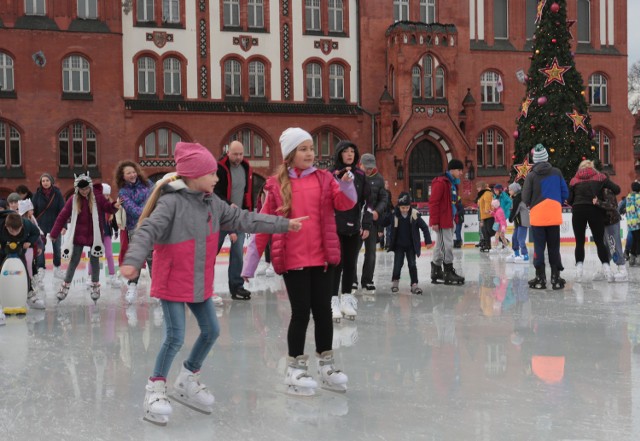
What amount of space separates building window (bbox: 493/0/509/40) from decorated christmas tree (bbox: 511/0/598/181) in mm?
14017

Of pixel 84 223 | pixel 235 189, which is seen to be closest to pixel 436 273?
pixel 235 189

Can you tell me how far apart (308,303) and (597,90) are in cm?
3923

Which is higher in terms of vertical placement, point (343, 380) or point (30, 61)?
point (30, 61)

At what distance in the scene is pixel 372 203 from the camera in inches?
389

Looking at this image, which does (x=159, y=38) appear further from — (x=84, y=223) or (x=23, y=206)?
(x=84, y=223)

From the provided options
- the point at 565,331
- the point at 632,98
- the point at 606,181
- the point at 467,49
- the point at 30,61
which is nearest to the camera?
the point at 565,331

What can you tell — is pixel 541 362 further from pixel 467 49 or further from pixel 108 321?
pixel 467 49

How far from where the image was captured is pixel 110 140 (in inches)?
1357

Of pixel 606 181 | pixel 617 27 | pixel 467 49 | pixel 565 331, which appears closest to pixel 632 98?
pixel 617 27

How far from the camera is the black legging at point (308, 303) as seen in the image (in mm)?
5626

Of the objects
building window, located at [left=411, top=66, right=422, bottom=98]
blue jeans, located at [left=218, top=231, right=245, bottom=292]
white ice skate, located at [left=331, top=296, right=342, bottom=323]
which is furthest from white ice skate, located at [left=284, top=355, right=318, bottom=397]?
building window, located at [left=411, top=66, right=422, bottom=98]

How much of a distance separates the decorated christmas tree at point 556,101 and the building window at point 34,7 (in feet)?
63.9

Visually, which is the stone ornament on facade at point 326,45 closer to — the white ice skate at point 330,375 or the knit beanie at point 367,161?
the knit beanie at point 367,161

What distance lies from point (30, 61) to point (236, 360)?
2991 centimetres
